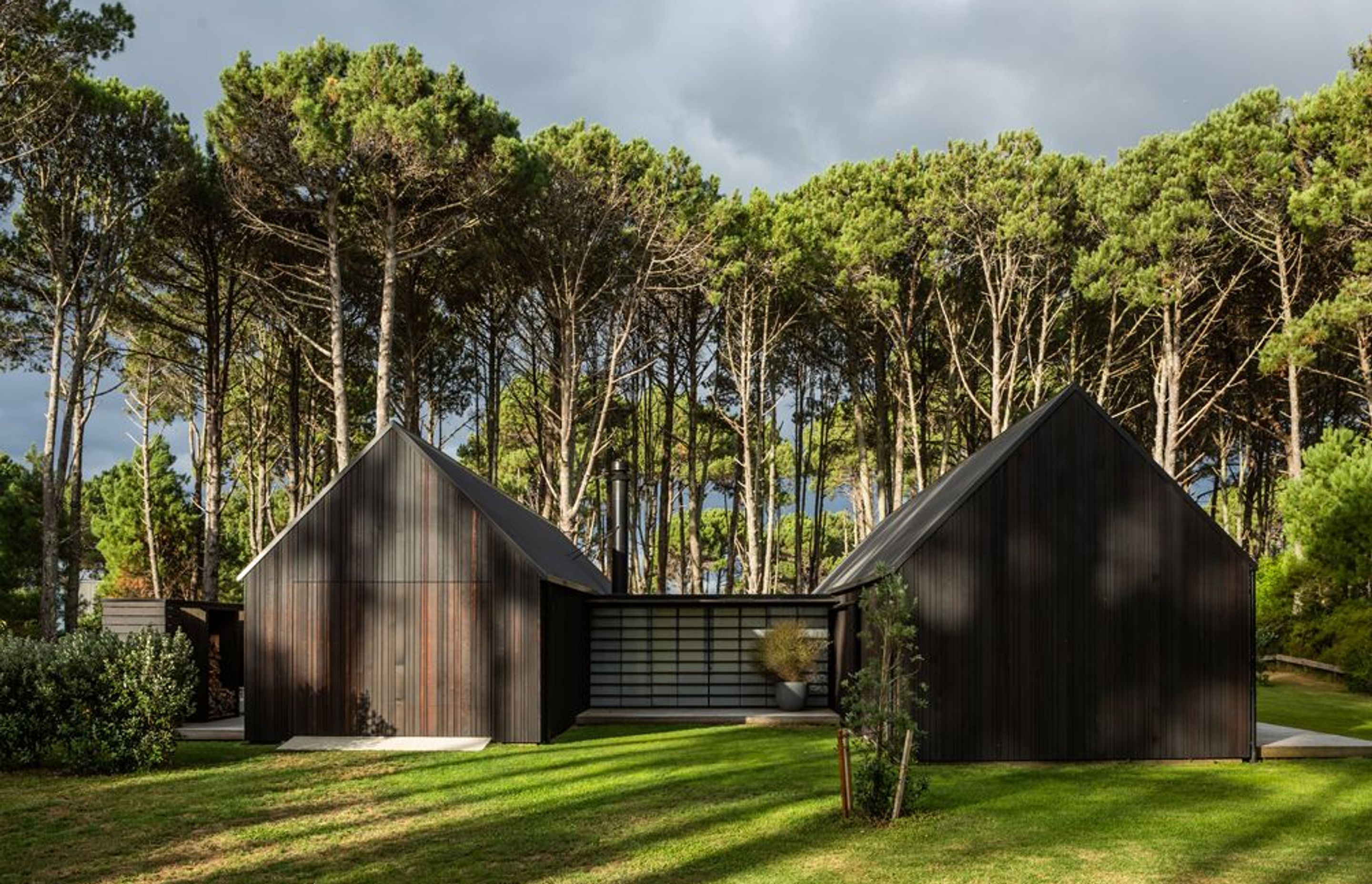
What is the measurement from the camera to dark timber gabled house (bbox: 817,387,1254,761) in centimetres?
1359

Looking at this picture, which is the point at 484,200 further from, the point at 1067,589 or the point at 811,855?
the point at 811,855

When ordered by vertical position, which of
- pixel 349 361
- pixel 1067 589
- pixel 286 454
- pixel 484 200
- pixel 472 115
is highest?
pixel 472 115

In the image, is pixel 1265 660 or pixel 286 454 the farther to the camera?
pixel 286 454

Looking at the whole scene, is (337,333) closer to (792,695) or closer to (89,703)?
(89,703)

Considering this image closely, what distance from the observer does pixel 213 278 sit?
28.0 meters

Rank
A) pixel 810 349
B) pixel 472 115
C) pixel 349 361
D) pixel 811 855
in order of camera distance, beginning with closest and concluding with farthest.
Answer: pixel 811 855
pixel 472 115
pixel 349 361
pixel 810 349

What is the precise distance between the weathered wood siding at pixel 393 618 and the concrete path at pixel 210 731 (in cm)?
79

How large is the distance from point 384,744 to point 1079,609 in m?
10.4

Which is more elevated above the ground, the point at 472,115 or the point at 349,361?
the point at 472,115

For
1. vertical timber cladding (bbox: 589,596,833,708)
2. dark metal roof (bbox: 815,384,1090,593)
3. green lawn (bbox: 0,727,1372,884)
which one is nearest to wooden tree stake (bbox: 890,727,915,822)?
green lawn (bbox: 0,727,1372,884)

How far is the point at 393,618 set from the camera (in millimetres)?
15633

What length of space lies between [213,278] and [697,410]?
17250 mm

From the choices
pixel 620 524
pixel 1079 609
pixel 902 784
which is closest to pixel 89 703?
pixel 902 784

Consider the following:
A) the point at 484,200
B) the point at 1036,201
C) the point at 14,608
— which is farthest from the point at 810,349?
A: the point at 14,608
